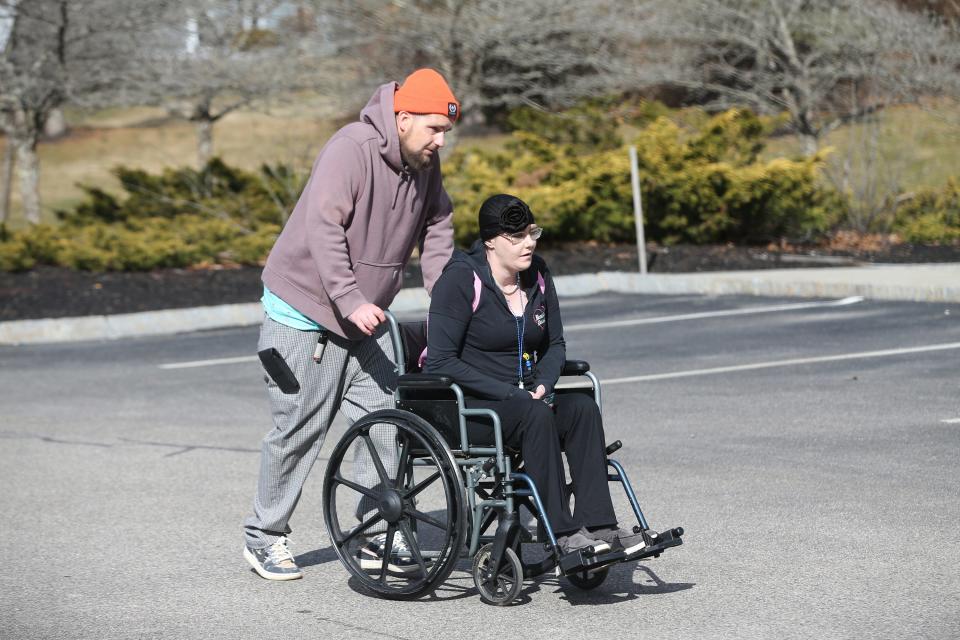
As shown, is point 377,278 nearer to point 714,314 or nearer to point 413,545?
point 413,545

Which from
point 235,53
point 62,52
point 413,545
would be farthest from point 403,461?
point 235,53

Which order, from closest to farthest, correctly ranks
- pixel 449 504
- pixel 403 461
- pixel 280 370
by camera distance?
1. pixel 449 504
2. pixel 403 461
3. pixel 280 370

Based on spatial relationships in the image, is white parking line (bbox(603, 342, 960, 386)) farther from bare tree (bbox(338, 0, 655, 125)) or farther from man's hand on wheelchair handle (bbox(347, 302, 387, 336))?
bare tree (bbox(338, 0, 655, 125))

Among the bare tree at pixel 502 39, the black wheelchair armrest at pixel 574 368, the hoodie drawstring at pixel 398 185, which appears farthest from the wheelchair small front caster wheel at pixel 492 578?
the bare tree at pixel 502 39

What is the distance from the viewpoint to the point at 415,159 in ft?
17.8

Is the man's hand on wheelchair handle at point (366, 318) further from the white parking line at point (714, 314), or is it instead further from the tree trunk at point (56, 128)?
the tree trunk at point (56, 128)

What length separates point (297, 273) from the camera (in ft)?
18.0

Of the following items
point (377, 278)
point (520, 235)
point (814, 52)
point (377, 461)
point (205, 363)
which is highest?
point (814, 52)

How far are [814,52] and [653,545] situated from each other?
78.6ft

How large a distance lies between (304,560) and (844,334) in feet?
25.0

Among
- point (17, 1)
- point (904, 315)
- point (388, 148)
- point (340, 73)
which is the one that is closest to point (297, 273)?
point (388, 148)

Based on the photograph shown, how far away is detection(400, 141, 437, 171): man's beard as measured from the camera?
540 cm

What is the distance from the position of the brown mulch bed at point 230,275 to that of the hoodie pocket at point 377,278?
10748 mm

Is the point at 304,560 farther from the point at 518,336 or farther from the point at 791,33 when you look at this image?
the point at 791,33
